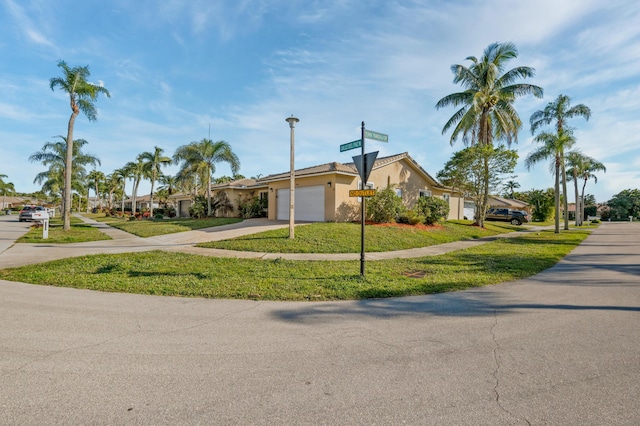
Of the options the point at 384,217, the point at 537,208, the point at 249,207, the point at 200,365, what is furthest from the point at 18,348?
the point at 537,208

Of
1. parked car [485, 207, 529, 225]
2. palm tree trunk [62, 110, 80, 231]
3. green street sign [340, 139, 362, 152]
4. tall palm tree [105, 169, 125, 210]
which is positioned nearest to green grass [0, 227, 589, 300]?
green street sign [340, 139, 362, 152]

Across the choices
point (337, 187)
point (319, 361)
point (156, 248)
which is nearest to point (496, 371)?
point (319, 361)

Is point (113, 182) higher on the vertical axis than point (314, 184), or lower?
higher

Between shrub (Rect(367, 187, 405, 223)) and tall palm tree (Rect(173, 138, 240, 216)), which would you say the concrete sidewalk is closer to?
shrub (Rect(367, 187, 405, 223))

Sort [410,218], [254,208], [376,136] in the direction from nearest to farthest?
1. [376,136]
2. [410,218]
3. [254,208]

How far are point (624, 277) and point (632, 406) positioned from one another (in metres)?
7.25

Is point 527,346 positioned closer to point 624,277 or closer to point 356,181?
point 624,277

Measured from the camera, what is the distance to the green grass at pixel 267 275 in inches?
252

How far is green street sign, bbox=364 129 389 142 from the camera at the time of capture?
296 inches

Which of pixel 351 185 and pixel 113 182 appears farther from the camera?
pixel 113 182

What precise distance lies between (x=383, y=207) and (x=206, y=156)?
16.6 m

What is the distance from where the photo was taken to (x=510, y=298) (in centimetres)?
608

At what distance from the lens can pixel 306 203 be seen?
20469 mm

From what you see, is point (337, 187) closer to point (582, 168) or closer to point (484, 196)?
point (484, 196)
